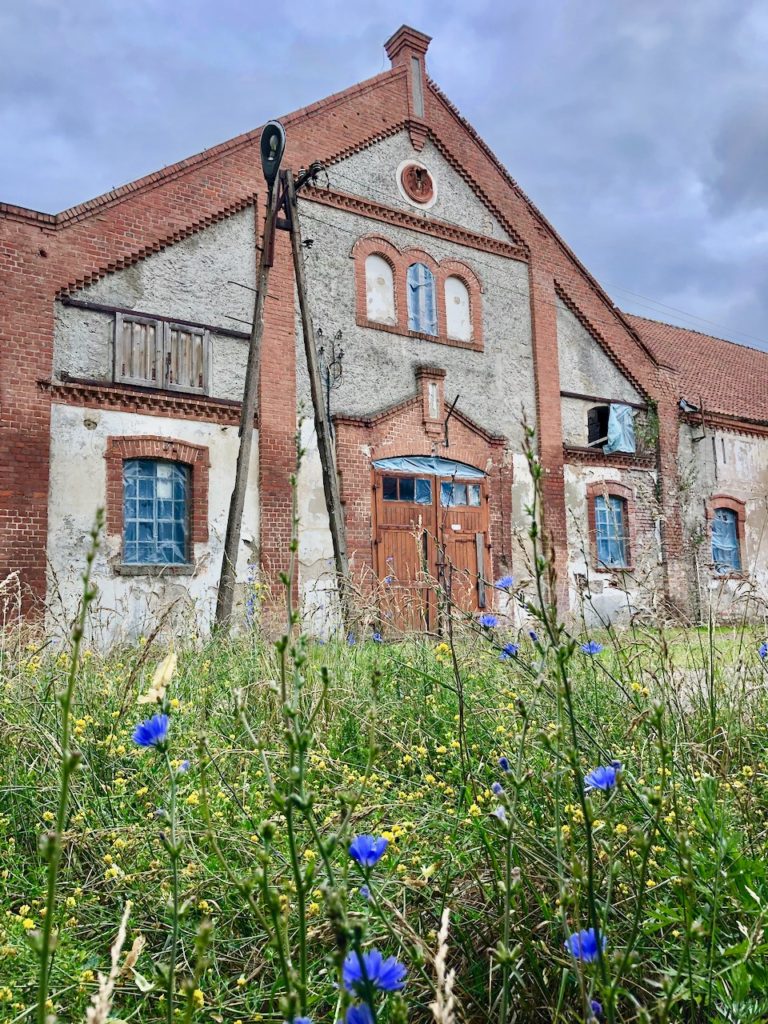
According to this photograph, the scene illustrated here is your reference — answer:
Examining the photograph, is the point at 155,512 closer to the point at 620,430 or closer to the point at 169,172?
the point at 169,172

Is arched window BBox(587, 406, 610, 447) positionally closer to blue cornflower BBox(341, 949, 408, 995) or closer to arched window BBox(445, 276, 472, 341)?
arched window BBox(445, 276, 472, 341)

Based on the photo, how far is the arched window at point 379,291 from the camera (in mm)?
13930

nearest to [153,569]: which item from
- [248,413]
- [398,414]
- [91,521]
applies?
[91,521]

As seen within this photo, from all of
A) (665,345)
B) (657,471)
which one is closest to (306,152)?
(657,471)

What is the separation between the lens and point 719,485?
1888cm

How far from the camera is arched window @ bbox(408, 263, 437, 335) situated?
1448 centimetres

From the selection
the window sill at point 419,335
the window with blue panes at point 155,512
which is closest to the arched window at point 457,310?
the window sill at point 419,335

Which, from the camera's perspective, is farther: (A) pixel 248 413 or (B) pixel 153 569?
(B) pixel 153 569

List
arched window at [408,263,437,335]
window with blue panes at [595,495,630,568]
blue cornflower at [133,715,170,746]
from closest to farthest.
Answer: blue cornflower at [133,715,170,746], arched window at [408,263,437,335], window with blue panes at [595,495,630,568]

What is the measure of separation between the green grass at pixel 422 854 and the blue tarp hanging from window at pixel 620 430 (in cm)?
1337

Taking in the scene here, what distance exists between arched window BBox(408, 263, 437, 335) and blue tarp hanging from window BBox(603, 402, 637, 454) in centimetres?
469

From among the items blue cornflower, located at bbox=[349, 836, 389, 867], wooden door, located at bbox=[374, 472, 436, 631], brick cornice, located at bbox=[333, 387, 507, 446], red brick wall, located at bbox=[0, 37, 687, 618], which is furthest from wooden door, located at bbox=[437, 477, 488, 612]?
blue cornflower, located at bbox=[349, 836, 389, 867]

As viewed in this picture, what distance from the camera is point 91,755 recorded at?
10.2 feet

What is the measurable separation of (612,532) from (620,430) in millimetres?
2199
